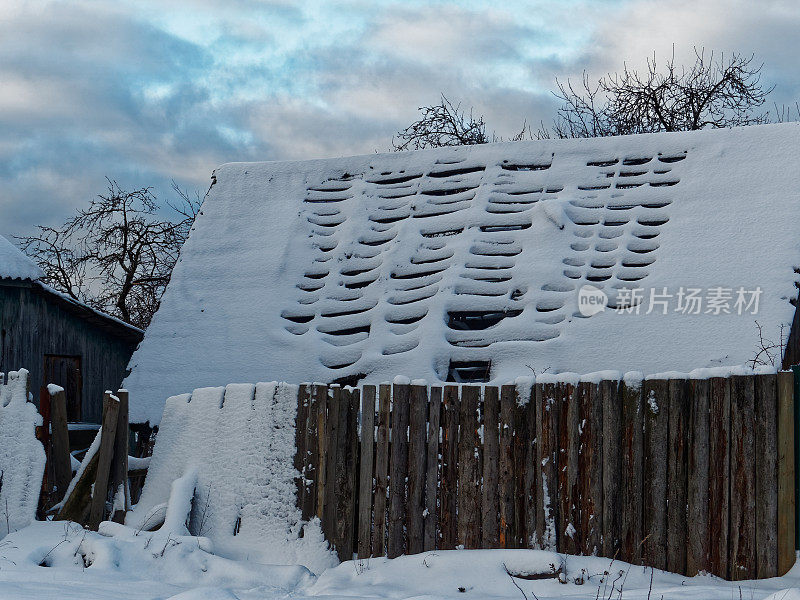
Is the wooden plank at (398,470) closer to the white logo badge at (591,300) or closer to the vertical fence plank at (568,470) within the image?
the vertical fence plank at (568,470)

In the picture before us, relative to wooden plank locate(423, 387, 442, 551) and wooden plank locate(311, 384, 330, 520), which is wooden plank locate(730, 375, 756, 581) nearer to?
wooden plank locate(423, 387, 442, 551)

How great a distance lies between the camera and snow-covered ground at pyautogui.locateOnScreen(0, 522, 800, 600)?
526 centimetres

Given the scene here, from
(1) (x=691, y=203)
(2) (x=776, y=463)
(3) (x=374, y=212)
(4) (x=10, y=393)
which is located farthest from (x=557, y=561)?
Answer: (3) (x=374, y=212)

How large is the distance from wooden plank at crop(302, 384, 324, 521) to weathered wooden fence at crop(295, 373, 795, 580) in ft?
0.04

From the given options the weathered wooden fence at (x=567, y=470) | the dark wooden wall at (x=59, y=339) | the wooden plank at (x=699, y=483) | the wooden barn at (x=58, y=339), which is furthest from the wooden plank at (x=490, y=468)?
the wooden barn at (x=58, y=339)

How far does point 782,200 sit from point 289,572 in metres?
7.31

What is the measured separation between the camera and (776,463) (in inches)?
221

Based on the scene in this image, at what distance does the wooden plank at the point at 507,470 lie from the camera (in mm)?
6066

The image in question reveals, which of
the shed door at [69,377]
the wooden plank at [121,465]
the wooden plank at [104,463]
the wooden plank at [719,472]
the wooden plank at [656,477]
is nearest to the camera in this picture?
the wooden plank at [719,472]

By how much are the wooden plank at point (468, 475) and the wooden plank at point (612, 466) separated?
0.91m

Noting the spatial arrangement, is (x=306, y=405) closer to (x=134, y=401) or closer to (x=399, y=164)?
(x=134, y=401)

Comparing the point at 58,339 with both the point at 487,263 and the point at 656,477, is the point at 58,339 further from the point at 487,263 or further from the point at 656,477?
the point at 656,477

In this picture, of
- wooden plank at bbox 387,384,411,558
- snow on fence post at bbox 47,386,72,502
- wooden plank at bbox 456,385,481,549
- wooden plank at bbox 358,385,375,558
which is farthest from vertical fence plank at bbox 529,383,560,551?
snow on fence post at bbox 47,386,72,502

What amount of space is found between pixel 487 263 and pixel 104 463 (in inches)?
198
